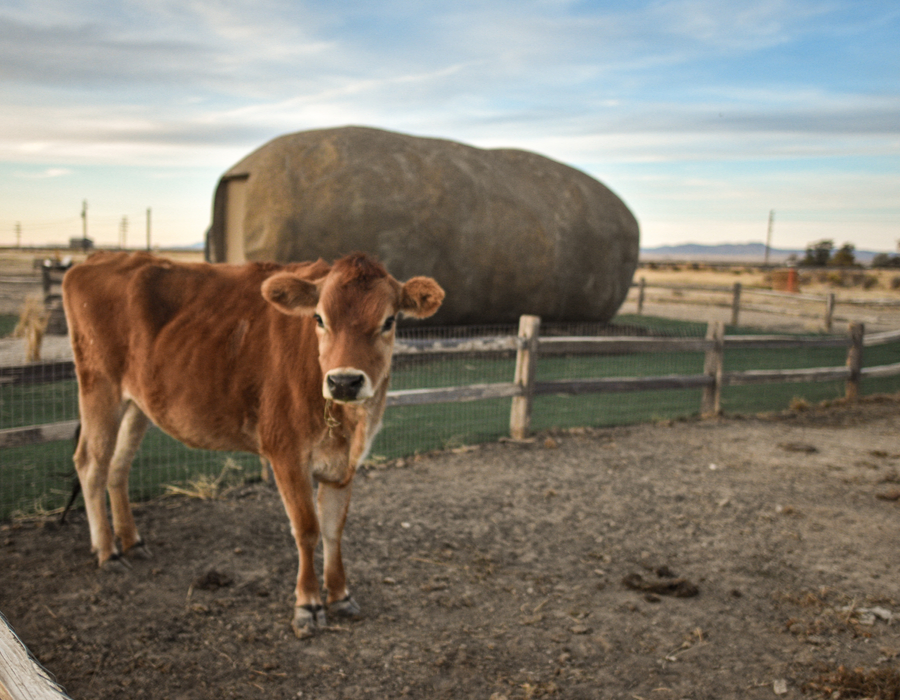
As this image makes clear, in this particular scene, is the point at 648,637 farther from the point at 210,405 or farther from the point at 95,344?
the point at 95,344

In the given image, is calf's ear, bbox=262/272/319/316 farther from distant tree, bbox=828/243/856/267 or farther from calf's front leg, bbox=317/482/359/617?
distant tree, bbox=828/243/856/267

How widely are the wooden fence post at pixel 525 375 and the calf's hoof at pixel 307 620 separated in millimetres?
3996

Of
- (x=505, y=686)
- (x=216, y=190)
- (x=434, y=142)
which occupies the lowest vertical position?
(x=505, y=686)

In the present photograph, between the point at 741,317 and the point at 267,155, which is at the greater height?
the point at 267,155

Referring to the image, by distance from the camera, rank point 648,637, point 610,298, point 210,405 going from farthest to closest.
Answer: point 610,298, point 210,405, point 648,637

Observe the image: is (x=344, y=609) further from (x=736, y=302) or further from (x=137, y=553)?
(x=736, y=302)

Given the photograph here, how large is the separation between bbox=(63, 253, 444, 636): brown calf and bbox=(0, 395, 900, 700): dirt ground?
379 mm

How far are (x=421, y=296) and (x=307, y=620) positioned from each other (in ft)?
5.63

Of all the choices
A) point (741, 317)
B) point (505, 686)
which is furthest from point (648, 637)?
point (741, 317)

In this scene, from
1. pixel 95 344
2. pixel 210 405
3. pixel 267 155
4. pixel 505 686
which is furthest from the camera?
pixel 267 155

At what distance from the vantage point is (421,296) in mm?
3607

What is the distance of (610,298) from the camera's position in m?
13.8

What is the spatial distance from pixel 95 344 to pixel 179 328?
22.9 inches

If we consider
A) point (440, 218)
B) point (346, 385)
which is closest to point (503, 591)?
point (346, 385)
